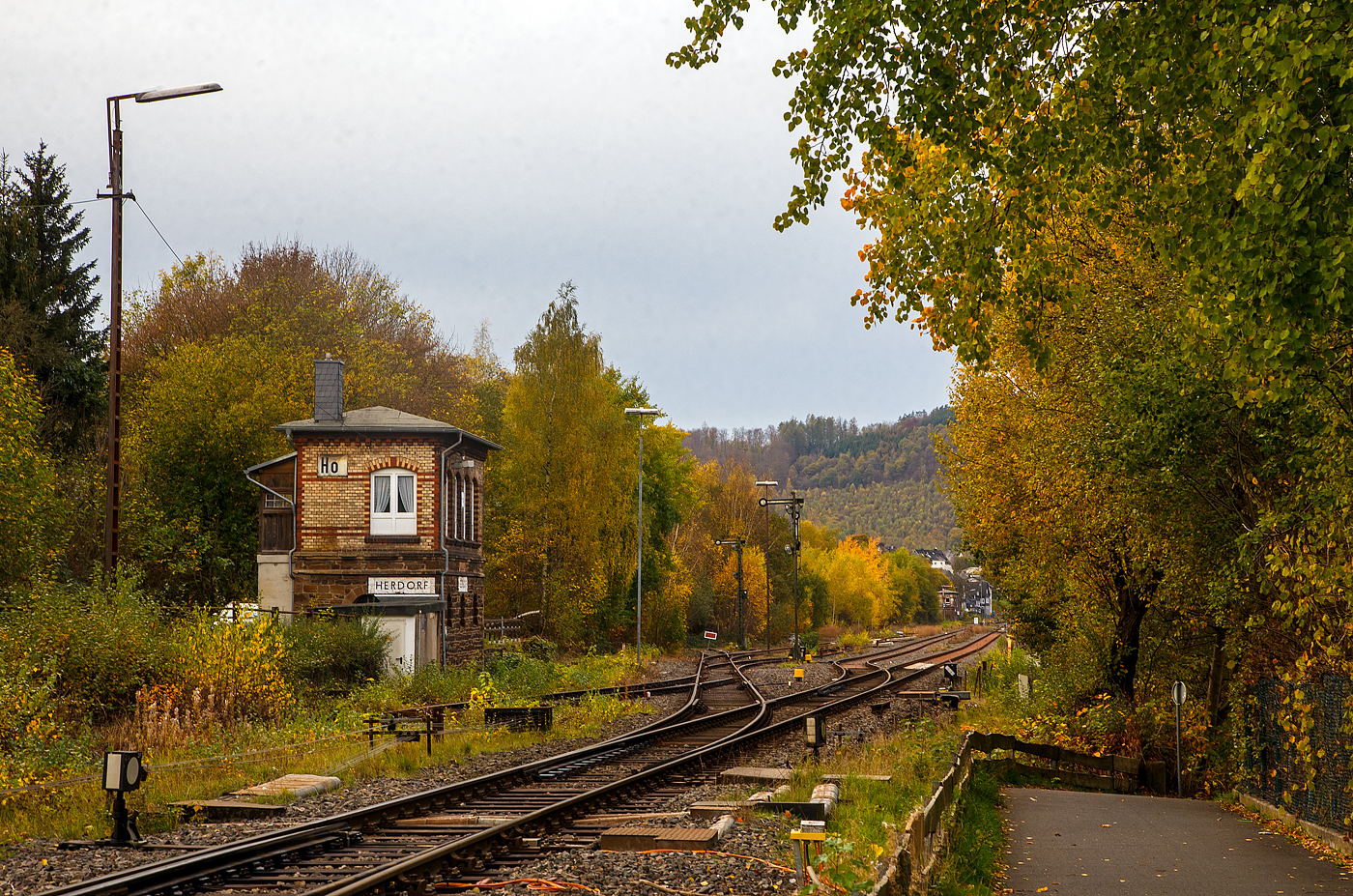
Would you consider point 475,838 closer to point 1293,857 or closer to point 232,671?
point 1293,857

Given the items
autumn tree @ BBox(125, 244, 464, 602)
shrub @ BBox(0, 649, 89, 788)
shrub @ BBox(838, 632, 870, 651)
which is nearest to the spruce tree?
autumn tree @ BBox(125, 244, 464, 602)

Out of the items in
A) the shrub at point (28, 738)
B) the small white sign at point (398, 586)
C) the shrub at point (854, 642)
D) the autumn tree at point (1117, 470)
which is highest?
the autumn tree at point (1117, 470)

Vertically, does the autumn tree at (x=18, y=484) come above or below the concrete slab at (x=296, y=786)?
above

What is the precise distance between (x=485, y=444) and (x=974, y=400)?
54.1ft

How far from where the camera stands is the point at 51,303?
35.0 meters

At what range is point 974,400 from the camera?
23.0 m

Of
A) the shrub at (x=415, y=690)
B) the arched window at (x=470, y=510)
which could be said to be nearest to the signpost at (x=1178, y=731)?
the shrub at (x=415, y=690)

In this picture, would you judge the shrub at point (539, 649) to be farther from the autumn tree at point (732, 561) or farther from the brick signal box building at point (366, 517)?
the autumn tree at point (732, 561)

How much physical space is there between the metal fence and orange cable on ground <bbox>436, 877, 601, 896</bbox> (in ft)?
24.3

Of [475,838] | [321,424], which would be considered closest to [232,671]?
[475,838]

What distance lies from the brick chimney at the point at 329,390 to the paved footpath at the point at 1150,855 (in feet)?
74.0

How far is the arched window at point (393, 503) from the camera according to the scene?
3167 cm

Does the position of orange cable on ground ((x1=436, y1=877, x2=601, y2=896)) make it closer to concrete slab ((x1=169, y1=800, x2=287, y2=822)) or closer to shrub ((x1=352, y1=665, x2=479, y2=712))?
concrete slab ((x1=169, y1=800, x2=287, y2=822))

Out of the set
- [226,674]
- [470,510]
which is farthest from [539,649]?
[226,674]
